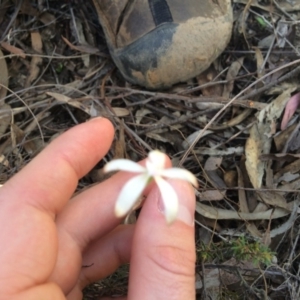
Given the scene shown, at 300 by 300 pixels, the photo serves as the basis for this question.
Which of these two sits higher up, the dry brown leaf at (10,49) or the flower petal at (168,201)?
the dry brown leaf at (10,49)

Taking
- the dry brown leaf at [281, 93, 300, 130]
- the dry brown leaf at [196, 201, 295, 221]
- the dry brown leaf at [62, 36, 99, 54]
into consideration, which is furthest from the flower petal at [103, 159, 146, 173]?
the dry brown leaf at [62, 36, 99, 54]

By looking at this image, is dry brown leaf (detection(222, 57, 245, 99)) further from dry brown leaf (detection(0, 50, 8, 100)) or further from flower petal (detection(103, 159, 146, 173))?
flower petal (detection(103, 159, 146, 173))

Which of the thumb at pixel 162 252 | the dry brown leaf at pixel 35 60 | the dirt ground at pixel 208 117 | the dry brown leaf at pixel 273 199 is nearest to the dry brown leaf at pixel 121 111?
the dirt ground at pixel 208 117

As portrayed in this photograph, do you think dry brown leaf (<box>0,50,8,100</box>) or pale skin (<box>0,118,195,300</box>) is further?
dry brown leaf (<box>0,50,8,100</box>)

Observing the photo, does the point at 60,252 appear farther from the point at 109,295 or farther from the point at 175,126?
the point at 175,126

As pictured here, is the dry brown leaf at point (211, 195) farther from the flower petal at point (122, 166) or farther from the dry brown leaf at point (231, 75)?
the flower petal at point (122, 166)

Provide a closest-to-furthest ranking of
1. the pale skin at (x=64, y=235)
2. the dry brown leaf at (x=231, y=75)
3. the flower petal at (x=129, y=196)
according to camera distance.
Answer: the flower petal at (x=129, y=196) < the pale skin at (x=64, y=235) < the dry brown leaf at (x=231, y=75)

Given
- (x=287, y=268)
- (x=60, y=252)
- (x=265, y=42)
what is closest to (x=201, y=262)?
(x=287, y=268)
